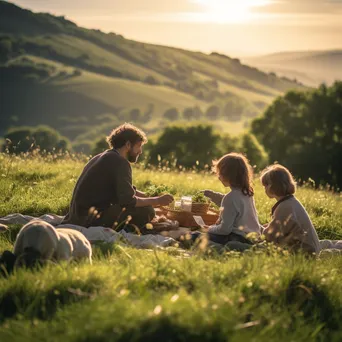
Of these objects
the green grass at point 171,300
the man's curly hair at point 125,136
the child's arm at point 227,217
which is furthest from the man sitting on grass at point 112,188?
the green grass at point 171,300

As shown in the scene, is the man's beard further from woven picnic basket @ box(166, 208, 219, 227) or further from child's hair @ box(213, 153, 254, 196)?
child's hair @ box(213, 153, 254, 196)

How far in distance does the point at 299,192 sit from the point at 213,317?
35.7ft

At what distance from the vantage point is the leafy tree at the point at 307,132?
4478cm

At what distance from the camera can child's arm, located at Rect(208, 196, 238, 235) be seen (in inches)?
344

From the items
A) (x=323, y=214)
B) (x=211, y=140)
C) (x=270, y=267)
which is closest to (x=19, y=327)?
(x=270, y=267)

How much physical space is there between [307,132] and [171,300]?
47168 mm

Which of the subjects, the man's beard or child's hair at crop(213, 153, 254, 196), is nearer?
child's hair at crop(213, 153, 254, 196)

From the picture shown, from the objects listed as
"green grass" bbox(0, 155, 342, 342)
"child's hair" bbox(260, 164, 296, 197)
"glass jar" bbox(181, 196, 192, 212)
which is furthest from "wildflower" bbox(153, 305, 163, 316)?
"glass jar" bbox(181, 196, 192, 212)

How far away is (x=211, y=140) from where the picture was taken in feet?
188

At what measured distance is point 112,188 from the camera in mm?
9539

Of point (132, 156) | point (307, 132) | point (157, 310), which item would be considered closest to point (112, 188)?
point (132, 156)

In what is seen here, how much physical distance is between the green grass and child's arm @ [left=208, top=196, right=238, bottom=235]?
0.81m

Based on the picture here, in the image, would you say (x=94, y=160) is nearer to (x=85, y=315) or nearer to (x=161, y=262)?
(x=161, y=262)

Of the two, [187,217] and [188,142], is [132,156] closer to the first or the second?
[187,217]
